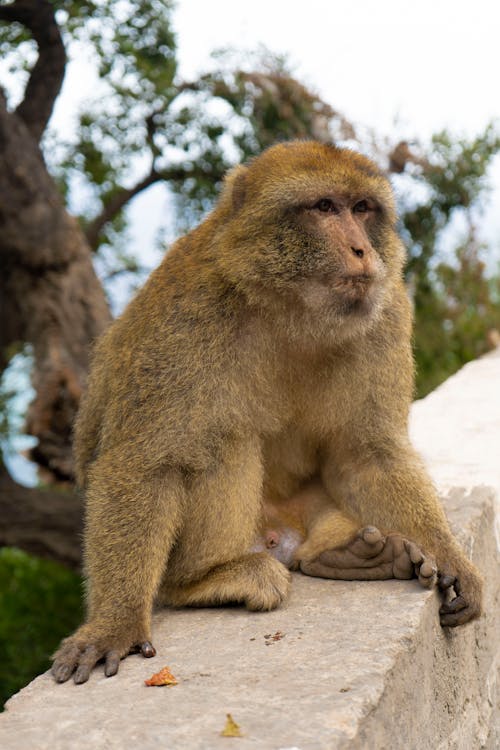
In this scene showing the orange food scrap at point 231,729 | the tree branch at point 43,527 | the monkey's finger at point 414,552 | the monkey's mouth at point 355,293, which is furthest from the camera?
the tree branch at point 43,527

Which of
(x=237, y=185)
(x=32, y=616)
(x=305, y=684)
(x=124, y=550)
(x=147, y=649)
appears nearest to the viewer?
(x=305, y=684)

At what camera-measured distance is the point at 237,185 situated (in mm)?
3059

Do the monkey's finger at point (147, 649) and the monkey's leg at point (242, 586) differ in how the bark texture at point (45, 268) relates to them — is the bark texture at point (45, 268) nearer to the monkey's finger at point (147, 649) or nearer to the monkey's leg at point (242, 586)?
the monkey's leg at point (242, 586)

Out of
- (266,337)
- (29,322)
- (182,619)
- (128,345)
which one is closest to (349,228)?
(266,337)

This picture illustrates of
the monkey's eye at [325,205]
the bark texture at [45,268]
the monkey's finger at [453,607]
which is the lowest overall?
the monkey's finger at [453,607]

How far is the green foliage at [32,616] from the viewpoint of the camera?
643cm

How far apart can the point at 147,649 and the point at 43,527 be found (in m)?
3.63

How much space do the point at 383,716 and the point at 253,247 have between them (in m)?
1.38

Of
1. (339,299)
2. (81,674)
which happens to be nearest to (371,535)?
(339,299)

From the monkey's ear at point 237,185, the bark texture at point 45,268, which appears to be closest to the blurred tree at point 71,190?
the bark texture at point 45,268

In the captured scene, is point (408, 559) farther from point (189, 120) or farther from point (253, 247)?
point (189, 120)

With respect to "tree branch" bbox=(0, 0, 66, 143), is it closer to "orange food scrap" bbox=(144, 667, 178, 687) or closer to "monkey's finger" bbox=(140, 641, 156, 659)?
"monkey's finger" bbox=(140, 641, 156, 659)

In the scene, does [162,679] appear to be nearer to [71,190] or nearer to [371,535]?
[371,535]

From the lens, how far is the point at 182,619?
9.39ft
